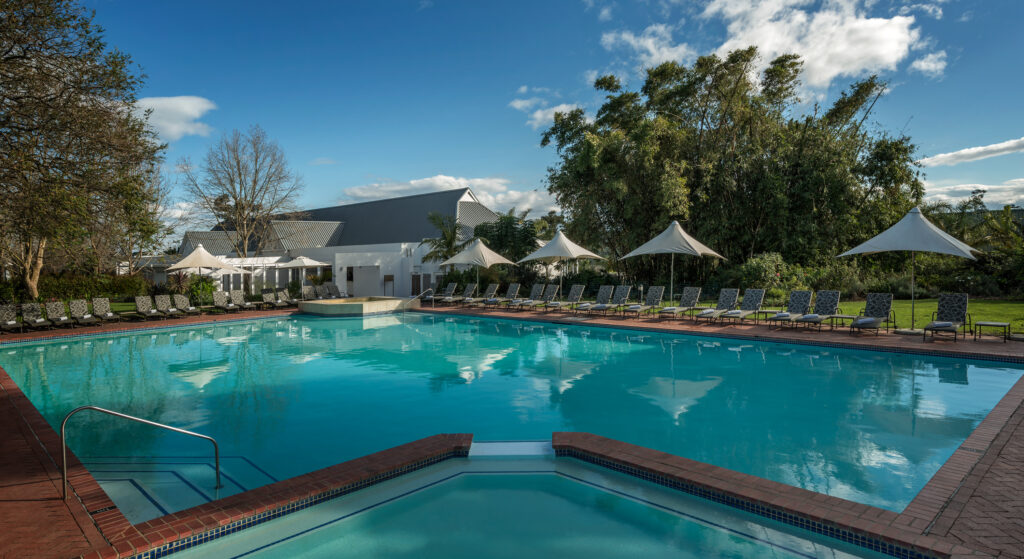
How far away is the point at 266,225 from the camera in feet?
98.0

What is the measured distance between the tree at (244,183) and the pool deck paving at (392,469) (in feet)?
83.6

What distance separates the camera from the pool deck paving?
116 inches

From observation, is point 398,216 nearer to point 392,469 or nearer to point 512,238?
point 512,238

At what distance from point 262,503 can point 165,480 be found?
4.84ft

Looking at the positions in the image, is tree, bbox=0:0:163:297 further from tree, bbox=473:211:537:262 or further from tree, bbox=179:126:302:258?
tree, bbox=179:126:302:258

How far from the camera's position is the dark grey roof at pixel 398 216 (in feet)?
102

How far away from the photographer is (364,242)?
3447 centimetres

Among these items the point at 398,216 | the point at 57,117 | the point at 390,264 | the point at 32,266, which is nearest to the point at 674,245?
the point at 57,117

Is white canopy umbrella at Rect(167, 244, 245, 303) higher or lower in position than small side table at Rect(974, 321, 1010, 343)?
higher

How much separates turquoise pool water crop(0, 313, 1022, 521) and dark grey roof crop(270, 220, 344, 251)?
65.9 feet

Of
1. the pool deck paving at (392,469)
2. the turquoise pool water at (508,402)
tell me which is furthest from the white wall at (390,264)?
the pool deck paving at (392,469)

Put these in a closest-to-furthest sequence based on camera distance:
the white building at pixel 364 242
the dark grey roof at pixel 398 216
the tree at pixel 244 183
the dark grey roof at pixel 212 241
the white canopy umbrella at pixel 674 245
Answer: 1. the white canopy umbrella at pixel 674 245
2. the white building at pixel 364 242
3. the tree at pixel 244 183
4. the dark grey roof at pixel 398 216
5. the dark grey roof at pixel 212 241

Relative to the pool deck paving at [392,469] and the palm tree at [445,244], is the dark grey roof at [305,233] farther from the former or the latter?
the pool deck paving at [392,469]

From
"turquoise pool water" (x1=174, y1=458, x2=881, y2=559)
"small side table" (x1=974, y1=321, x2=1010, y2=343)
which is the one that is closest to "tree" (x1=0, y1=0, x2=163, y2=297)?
"turquoise pool water" (x1=174, y1=458, x2=881, y2=559)
